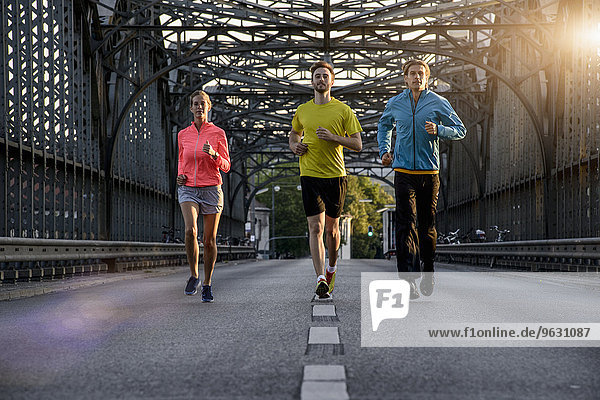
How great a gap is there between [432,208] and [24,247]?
19.8ft

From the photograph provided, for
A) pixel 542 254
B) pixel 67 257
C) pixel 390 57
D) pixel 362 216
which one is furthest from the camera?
pixel 362 216

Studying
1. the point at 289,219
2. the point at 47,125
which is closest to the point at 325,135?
the point at 47,125

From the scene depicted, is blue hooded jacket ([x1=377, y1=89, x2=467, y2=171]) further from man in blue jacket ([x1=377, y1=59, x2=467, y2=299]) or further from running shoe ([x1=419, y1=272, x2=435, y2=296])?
running shoe ([x1=419, y1=272, x2=435, y2=296])

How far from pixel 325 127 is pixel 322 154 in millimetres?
253

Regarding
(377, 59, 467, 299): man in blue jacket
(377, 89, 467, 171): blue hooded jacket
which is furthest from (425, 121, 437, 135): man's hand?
(377, 89, 467, 171): blue hooded jacket

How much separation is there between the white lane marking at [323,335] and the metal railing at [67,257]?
596 centimetres

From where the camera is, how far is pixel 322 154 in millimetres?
7965

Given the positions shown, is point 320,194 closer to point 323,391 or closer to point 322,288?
point 322,288

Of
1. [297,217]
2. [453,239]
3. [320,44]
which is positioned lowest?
[453,239]

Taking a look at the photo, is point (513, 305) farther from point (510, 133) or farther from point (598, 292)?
point (510, 133)

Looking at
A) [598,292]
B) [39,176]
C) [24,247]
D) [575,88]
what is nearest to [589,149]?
[575,88]

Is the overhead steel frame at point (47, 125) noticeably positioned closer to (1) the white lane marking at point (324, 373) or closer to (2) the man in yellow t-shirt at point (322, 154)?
(2) the man in yellow t-shirt at point (322, 154)

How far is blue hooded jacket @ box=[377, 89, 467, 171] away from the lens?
7559 mm

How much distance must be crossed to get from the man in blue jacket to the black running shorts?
0.58 m
